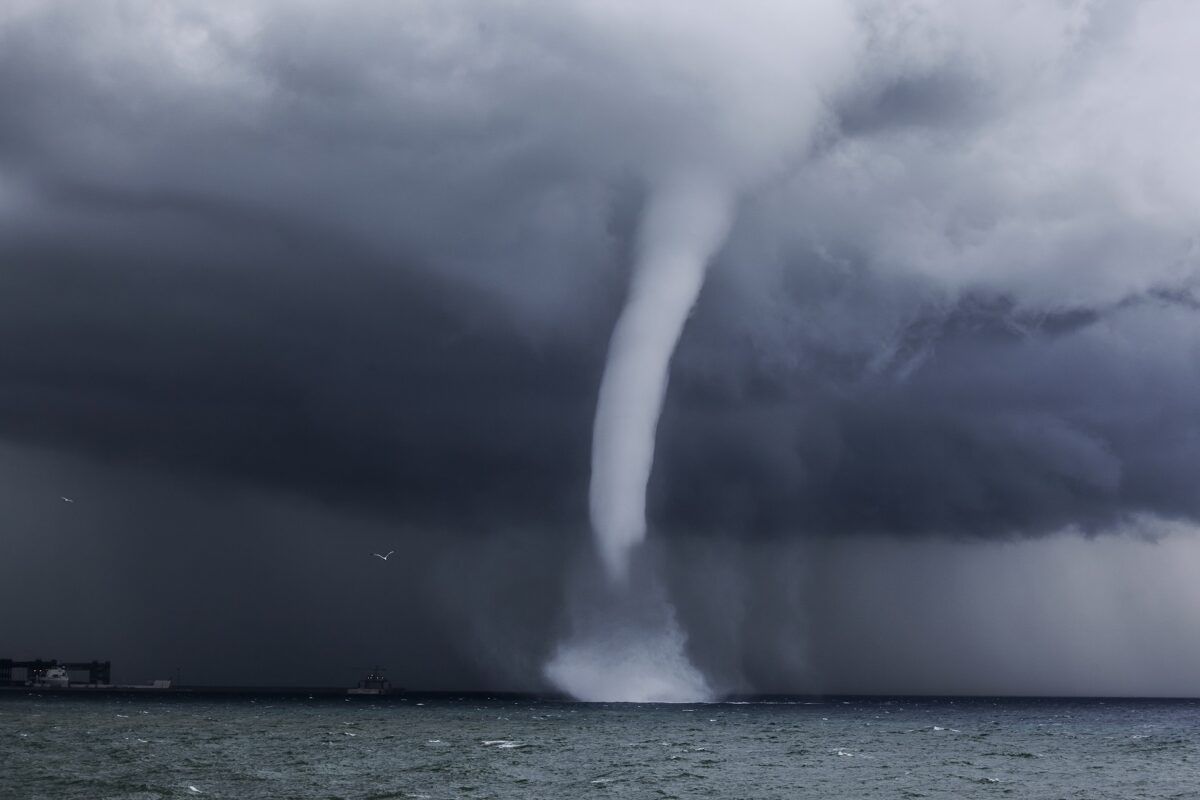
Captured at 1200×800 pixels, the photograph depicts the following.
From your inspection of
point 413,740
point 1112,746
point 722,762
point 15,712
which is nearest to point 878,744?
point 1112,746

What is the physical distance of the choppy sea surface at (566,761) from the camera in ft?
269

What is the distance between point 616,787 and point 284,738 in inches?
2351

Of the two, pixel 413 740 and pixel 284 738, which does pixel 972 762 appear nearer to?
pixel 413 740

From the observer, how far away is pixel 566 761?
10581cm

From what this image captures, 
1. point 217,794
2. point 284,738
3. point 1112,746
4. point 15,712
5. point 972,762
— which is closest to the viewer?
point 217,794

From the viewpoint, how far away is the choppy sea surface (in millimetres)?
82125

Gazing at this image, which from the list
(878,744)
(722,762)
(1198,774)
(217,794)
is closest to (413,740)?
(722,762)

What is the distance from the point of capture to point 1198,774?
343 ft

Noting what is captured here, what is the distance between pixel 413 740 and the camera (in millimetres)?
133375

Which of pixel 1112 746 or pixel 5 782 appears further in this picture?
pixel 1112 746

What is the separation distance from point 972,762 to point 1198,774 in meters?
18.2

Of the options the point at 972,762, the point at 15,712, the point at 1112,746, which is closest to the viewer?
the point at 972,762

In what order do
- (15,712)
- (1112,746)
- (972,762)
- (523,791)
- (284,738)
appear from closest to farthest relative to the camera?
(523,791) < (972,762) < (284,738) < (1112,746) < (15,712)

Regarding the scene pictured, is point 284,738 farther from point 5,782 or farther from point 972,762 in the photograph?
point 972,762
